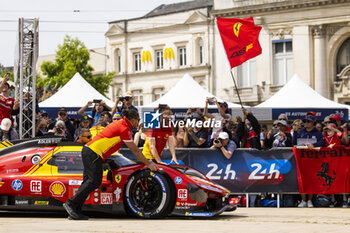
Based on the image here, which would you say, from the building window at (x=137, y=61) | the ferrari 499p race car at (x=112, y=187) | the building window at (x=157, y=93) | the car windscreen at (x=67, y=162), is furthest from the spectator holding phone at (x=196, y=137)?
the building window at (x=137, y=61)

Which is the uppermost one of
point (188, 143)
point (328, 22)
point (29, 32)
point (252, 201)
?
point (328, 22)

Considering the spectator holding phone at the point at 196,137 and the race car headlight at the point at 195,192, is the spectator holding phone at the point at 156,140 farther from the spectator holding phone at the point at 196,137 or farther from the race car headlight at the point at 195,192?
the spectator holding phone at the point at 196,137

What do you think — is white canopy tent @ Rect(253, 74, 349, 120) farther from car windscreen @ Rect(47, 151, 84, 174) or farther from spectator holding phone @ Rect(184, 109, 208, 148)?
car windscreen @ Rect(47, 151, 84, 174)

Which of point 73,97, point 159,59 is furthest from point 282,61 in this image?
point 73,97

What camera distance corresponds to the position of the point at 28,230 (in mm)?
9188

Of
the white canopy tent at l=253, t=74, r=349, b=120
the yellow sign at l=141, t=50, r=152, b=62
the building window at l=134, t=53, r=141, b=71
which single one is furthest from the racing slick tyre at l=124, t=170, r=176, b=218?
the building window at l=134, t=53, r=141, b=71

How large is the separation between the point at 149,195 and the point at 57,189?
4.77ft

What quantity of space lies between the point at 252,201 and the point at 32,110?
564 centimetres

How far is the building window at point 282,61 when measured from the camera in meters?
49.2

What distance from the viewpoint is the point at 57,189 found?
1110 cm

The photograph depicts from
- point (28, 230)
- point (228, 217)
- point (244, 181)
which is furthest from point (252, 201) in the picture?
point (28, 230)

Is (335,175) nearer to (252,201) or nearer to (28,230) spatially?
(252,201)

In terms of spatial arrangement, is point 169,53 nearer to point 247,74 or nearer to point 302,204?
point 247,74

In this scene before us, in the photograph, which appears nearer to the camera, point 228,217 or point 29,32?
point 228,217
